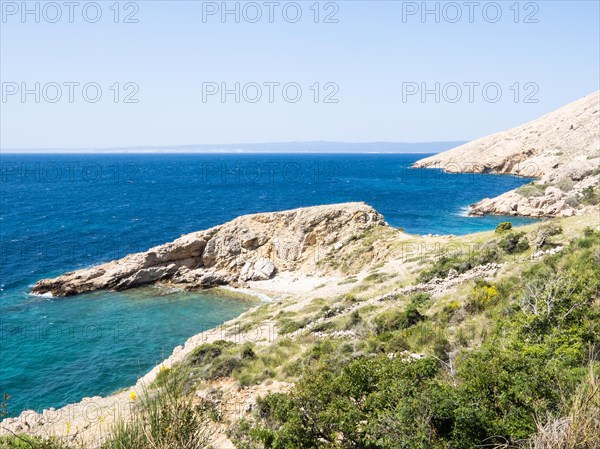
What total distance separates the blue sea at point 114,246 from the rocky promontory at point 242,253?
8.67 feet

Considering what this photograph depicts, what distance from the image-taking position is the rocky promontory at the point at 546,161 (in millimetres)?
65938

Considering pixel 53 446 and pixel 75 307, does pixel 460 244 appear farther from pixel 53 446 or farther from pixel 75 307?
pixel 75 307

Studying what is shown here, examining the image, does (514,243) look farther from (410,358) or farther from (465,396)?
(465,396)

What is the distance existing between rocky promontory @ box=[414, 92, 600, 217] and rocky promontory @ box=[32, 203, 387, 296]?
36.0 metres

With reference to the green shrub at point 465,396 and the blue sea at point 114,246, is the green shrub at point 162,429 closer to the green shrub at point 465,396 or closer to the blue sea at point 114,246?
the blue sea at point 114,246

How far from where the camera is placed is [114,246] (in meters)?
56.5

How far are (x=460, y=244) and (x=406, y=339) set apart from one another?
792 inches

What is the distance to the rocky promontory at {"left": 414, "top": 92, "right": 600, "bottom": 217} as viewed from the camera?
65.9 metres

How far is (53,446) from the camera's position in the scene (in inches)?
256

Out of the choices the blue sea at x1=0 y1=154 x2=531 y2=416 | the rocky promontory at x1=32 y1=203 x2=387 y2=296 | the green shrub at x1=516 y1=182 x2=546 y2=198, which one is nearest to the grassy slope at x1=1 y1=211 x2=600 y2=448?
the blue sea at x1=0 y1=154 x2=531 y2=416

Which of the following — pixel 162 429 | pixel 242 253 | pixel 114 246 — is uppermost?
pixel 162 429

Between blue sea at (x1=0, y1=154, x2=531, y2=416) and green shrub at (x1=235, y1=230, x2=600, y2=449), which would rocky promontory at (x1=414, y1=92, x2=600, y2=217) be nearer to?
blue sea at (x1=0, y1=154, x2=531, y2=416)

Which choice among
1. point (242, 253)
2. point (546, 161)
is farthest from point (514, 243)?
point (546, 161)

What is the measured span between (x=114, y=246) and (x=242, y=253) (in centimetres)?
2149
